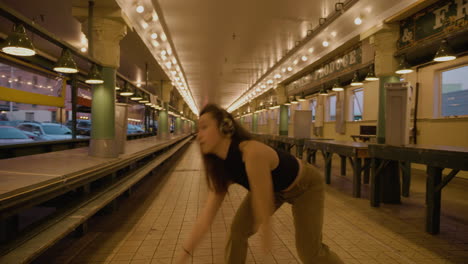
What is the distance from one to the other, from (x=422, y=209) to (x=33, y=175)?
18.1 ft

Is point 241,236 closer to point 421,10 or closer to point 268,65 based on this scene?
point 421,10

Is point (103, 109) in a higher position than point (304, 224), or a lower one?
higher

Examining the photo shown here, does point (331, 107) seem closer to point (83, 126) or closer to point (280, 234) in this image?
point (83, 126)

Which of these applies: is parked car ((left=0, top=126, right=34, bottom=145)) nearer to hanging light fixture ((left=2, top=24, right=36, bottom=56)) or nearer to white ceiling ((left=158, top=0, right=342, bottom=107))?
hanging light fixture ((left=2, top=24, right=36, bottom=56))

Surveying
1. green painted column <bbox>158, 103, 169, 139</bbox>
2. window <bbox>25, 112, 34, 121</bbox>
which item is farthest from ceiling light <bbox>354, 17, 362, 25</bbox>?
green painted column <bbox>158, 103, 169, 139</bbox>

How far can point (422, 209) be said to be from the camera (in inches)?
192

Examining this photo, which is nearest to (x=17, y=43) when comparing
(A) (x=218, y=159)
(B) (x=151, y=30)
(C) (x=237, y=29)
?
(A) (x=218, y=159)

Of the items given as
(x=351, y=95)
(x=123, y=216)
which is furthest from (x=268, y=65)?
(x=123, y=216)

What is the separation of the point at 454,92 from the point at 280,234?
756 centimetres

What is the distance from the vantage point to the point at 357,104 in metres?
13.3

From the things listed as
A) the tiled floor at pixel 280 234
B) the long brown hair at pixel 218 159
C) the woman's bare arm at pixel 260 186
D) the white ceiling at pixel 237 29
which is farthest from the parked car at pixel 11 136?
the woman's bare arm at pixel 260 186

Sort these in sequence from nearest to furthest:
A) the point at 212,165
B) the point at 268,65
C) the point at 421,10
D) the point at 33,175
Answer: the point at 212,165, the point at 33,175, the point at 421,10, the point at 268,65

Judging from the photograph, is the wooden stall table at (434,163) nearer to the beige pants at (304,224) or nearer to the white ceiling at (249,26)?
the beige pants at (304,224)

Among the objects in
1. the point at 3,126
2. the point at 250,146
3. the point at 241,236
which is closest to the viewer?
the point at 250,146
